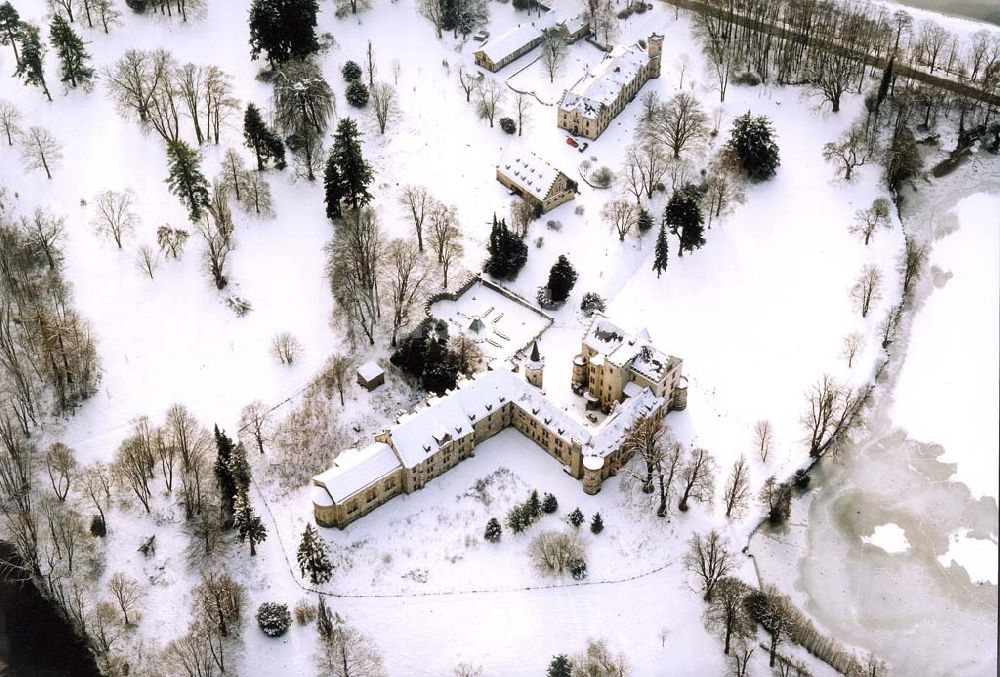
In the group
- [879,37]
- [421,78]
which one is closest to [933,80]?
[879,37]

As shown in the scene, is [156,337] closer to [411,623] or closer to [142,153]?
[142,153]

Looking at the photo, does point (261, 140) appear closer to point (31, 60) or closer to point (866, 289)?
point (31, 60)

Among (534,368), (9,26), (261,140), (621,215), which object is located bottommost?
(534,368)

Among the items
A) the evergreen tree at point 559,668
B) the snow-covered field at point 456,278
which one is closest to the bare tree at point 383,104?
the snow-covered field at point 456,278

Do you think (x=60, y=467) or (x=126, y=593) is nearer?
(x=126, y=593)

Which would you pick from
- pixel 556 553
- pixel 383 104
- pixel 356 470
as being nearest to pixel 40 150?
pixel 383 104

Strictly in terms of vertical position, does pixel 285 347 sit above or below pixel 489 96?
below
